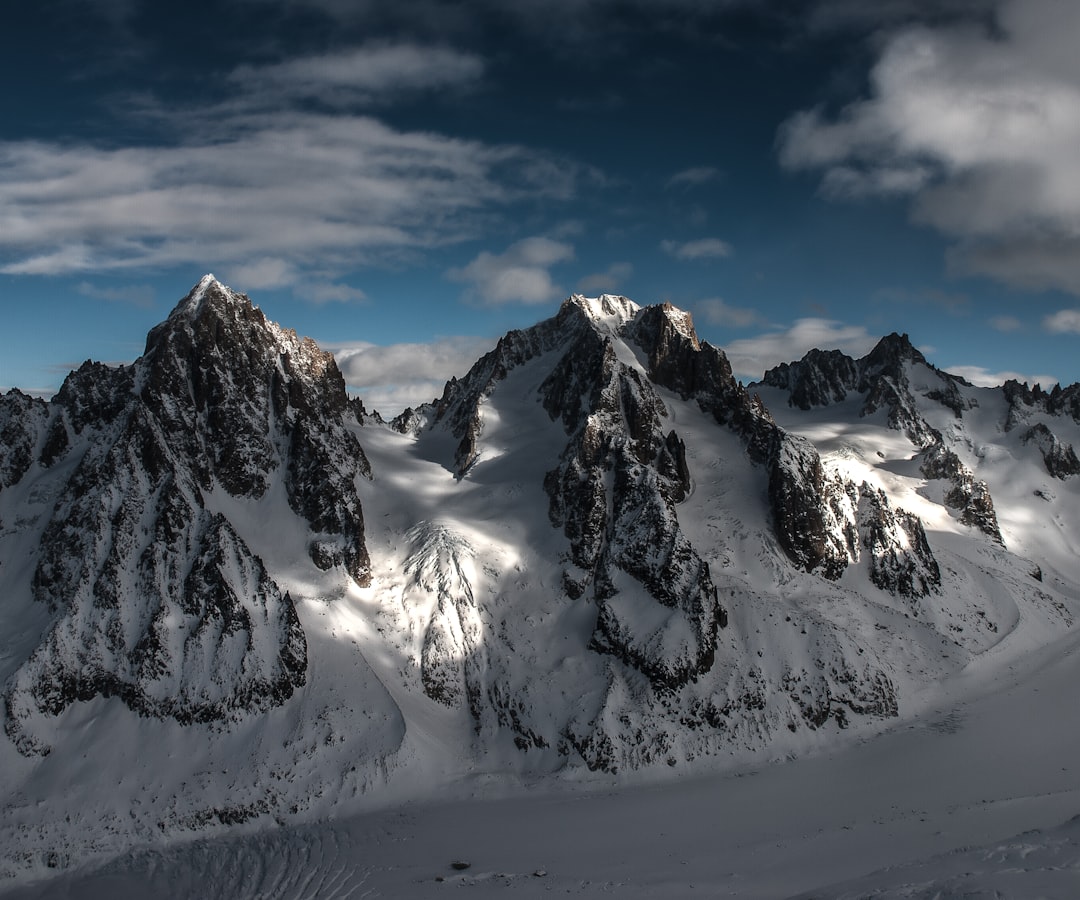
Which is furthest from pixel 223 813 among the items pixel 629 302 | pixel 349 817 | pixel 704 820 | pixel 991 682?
pixel 629 302

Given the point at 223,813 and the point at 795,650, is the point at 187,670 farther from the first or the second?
the point at 795,650

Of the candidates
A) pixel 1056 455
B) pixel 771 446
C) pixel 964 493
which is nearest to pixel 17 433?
pixel 771 446

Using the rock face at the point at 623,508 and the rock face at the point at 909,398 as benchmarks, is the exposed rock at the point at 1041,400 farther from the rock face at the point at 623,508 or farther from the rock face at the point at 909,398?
the rock face at the point at 623,508

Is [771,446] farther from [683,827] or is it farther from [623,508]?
[683,827]

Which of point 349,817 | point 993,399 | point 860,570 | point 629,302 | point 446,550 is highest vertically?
point 629,302

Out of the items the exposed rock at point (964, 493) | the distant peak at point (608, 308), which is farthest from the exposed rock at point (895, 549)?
the distant peak at point (608, 308)

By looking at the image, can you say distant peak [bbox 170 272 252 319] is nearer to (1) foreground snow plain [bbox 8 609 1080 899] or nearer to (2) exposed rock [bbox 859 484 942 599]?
(1) foreground snow plain [bbox 8 609 1080 899]
